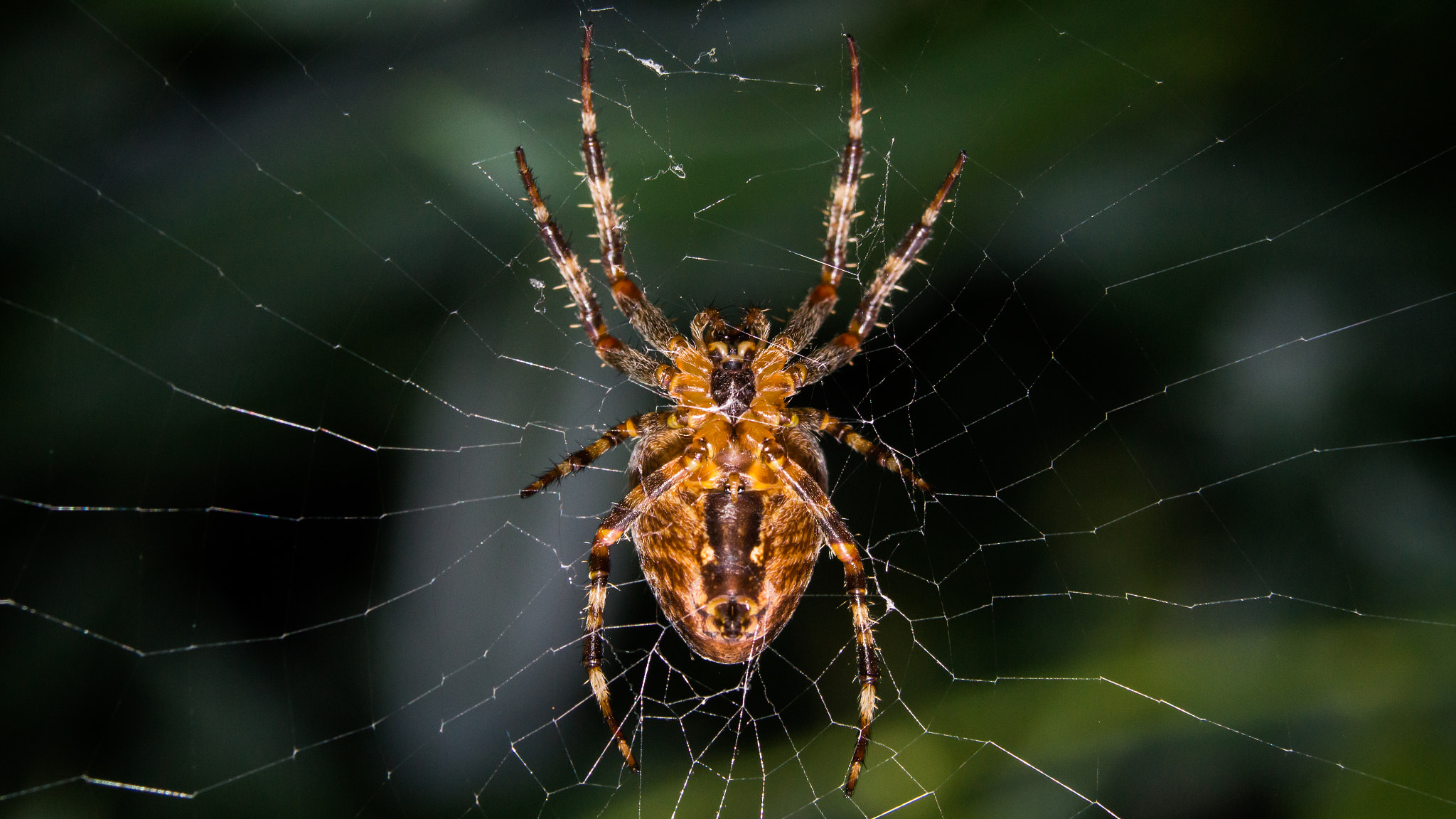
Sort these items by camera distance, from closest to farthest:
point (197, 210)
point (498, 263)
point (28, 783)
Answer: point (28, 783) < point (197, 210) < point (498, 263)

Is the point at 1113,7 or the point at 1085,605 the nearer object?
the point at 1113,7

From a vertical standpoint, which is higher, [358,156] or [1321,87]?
[358,156]

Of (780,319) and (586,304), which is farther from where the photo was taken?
(780,319)

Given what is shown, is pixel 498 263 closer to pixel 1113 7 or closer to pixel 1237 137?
pixel 1113 7

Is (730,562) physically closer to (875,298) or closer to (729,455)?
(729,455)

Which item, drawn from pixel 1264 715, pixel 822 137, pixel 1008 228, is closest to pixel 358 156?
pixel 822 137

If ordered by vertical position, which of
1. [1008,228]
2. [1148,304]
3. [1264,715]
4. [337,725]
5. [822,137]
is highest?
[822,137]

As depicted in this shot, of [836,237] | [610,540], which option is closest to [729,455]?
[610,540]
